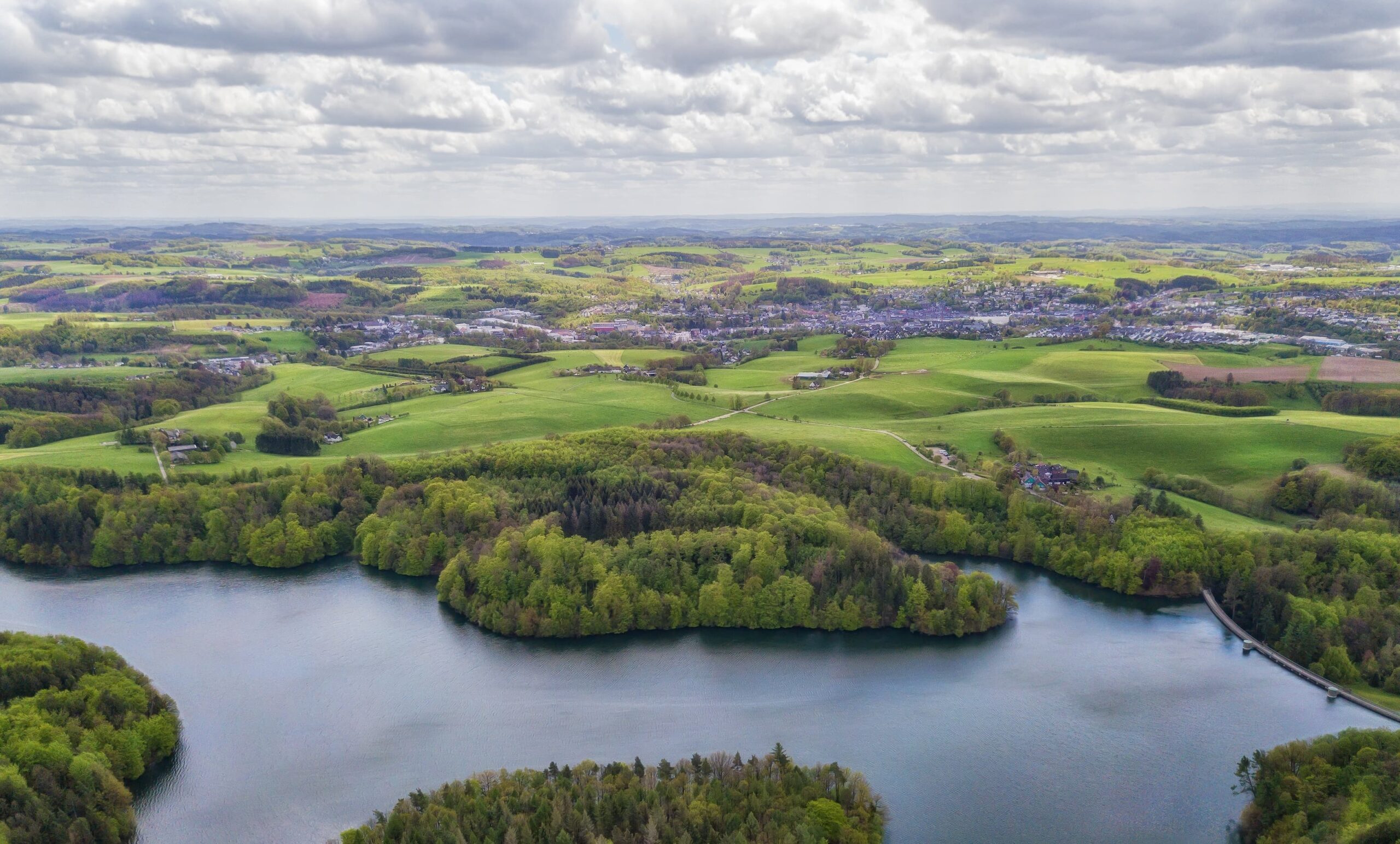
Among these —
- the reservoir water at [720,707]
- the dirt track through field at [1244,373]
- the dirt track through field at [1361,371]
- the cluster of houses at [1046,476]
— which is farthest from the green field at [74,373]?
the dirt track through field at [1361,371]

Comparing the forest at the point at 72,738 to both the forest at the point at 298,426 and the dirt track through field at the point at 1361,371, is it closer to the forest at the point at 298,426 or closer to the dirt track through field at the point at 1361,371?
the forest at the point at 298,426

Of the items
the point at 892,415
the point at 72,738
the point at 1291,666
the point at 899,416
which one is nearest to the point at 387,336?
the point at 892,415

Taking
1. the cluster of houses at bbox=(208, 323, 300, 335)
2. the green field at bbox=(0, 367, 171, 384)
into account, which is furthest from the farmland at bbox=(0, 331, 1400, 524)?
the cluster of houses at bbox=(208, 323, 300, 335)

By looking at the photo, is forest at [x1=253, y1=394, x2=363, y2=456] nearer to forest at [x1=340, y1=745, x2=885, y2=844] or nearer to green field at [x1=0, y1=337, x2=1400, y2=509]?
green field at [x1=0, y1=337, x2=1400, y2=509]

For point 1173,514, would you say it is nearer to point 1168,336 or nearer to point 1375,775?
point 1375,775

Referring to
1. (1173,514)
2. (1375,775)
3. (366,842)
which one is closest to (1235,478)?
(1173,514)
